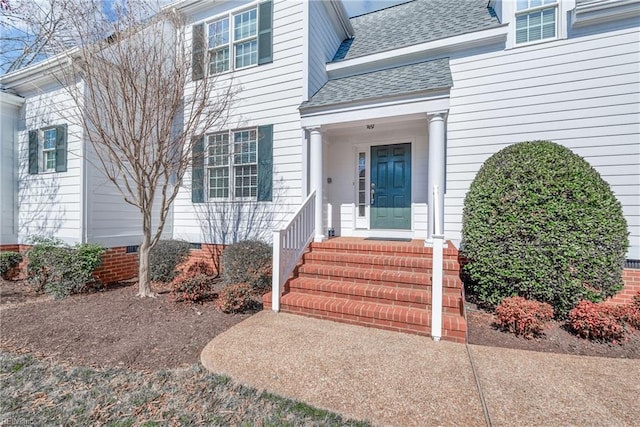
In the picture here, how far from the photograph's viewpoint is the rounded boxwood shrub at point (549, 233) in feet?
13.3

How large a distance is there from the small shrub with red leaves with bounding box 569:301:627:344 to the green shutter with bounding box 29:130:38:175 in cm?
1174

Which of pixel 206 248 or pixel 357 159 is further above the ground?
pixel 357 159

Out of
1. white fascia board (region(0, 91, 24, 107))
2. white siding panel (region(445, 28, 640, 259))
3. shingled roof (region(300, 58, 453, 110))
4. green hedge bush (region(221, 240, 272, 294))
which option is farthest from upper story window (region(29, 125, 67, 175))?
white siding panel (region(445, 28, 640, 259))

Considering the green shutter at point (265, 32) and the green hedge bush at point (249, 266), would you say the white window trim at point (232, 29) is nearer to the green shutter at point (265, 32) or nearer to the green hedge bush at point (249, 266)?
the green shutter at point (265, 32)

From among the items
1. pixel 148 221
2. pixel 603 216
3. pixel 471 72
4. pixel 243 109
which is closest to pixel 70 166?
pixel 148 221

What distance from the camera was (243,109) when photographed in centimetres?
684

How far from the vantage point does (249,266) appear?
18.6ft

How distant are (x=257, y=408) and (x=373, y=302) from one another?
2315 mm

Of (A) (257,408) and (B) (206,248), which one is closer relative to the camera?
(A) (257,408)

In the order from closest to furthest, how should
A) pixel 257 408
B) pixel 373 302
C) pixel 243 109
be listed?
pixel 257 408 → pixel 373 302 → pixel 243 109

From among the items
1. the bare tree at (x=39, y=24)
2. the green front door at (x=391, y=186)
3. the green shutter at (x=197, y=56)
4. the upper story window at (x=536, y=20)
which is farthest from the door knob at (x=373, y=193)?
Result: the bare tree at (x=39, y=24)

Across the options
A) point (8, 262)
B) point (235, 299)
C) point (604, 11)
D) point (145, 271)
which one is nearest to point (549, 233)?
point (604, 11)

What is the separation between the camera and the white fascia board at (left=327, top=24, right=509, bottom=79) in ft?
18.4

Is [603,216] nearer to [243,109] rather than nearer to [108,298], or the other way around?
[243,109]
